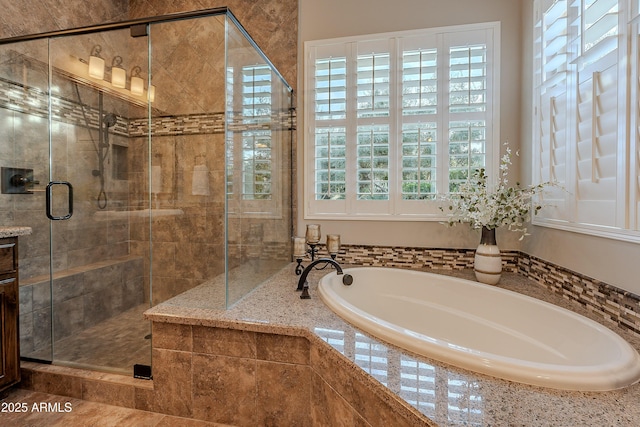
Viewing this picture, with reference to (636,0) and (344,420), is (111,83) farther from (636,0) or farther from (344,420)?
(636,0)

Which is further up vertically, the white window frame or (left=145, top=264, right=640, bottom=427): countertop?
the white window frame

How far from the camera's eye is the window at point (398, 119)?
223 centimetres

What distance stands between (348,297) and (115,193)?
90.4 inches

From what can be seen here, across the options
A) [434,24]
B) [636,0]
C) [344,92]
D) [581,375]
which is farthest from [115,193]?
[636,0]

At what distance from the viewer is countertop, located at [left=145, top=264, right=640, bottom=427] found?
75cm

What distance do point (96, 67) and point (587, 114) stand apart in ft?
11.4

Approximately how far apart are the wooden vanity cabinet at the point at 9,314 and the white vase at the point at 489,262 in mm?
2763

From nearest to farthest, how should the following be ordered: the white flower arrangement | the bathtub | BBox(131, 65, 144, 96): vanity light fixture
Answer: the bathtub, the white flower arrangement, BBox(131, 65, 144, 96): vanity light fixture

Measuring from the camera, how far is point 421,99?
7.55 feet

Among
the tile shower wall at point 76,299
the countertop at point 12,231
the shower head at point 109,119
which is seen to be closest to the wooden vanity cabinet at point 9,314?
the countertop at point 12,231

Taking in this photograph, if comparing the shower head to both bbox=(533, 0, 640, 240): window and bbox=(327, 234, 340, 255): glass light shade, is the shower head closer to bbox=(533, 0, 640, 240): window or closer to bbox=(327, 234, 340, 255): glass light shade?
bbox=(327, 234, 340, 255): glass light shade

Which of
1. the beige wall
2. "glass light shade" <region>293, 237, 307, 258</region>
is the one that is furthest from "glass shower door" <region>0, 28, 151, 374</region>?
Answer: the beige wall

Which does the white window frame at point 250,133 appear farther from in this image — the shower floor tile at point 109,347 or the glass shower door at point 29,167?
the glass shower door at point 29,167

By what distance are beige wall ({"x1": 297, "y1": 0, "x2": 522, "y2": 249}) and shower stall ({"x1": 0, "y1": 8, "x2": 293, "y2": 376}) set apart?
57cm
